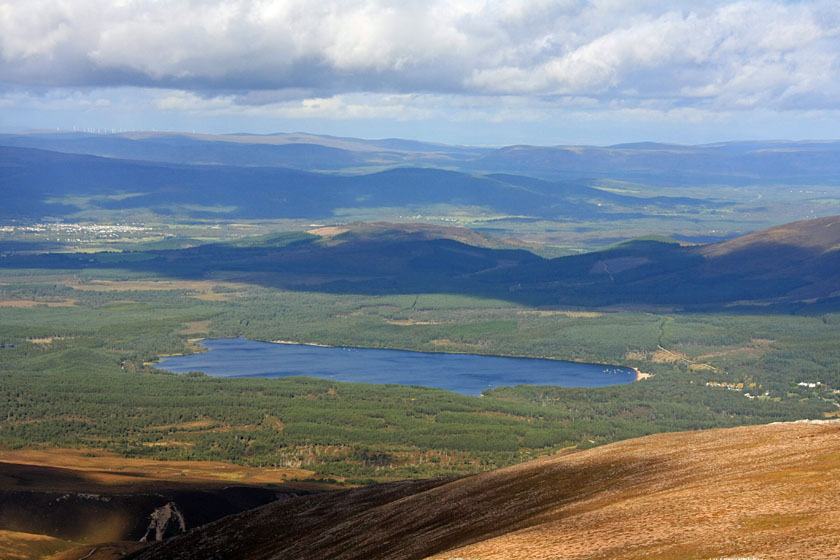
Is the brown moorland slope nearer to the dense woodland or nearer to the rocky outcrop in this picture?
the rocky outcrop

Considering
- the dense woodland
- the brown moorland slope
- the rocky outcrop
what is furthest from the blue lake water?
the brown moorland slope

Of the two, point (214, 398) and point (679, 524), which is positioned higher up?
point (679, 524)

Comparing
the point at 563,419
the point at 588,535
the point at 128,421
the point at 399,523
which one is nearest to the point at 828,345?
the point at 563,419

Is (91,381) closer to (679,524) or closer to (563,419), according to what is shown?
(563,419)

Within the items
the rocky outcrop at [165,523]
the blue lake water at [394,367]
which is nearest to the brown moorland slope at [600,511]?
the rocky outcrop at [165,523]

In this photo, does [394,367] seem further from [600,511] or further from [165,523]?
[600,511]

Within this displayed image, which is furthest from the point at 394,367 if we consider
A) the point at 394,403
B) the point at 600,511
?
the point at 600,511
